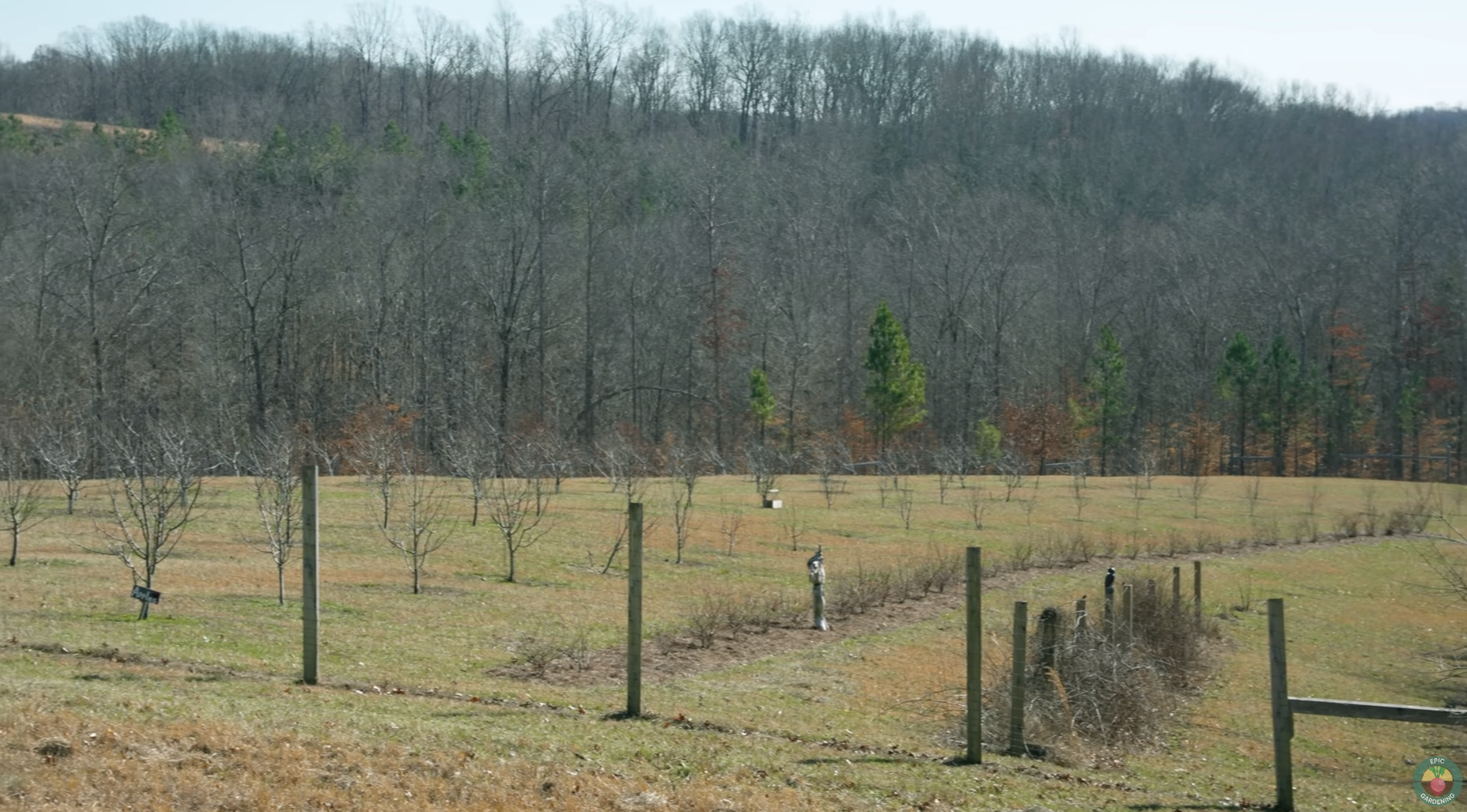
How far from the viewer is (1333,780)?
44.2ft

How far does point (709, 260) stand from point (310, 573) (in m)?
66.0

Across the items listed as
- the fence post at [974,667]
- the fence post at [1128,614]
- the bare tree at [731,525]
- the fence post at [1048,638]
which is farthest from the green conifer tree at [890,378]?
the fence post at [974,667]

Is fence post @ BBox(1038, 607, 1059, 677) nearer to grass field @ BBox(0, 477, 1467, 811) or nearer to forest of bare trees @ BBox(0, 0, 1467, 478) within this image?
grass field @ BBox(0, 477, 1467, 811)

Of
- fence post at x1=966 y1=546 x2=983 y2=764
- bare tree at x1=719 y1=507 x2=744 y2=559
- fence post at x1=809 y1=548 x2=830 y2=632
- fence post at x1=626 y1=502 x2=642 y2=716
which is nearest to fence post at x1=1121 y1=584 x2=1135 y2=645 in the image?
fence post at x1=809 y1=548 x2=830 y2=632

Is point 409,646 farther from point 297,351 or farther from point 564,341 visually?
point 564,341

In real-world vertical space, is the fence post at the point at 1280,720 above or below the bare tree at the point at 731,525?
above

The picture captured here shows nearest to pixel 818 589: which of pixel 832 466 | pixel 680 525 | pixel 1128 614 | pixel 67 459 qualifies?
pixel 1128 614

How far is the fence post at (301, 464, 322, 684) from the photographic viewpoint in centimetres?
1162

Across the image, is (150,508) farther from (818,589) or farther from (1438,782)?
(1438,782)

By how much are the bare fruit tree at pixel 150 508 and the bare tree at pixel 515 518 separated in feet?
17.7

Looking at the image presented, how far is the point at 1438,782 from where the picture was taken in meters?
11.4

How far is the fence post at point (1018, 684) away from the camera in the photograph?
11602 mm

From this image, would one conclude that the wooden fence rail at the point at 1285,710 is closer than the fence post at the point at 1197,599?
Yes

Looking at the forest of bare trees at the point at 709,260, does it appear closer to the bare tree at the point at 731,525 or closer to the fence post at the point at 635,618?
the bare tree at the point at 731,525
